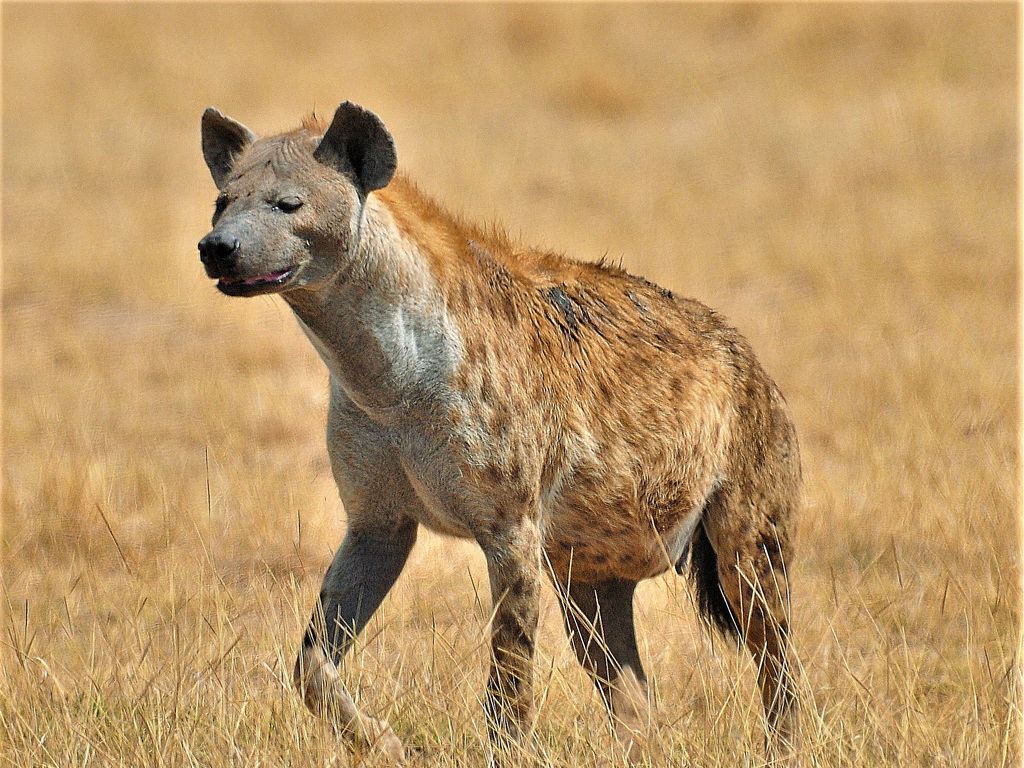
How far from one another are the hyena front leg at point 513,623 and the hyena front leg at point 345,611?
0.87ft

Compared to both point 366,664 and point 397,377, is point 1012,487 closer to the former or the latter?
point 366,664

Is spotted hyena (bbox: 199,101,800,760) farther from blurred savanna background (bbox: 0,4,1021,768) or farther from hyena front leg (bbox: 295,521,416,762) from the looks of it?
blurred savanna background (bbox: 0,4,1021,768)

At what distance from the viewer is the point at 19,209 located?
12.2 metres

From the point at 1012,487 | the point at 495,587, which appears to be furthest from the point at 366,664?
the point at 1012,487

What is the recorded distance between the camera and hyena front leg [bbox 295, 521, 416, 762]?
12.5ft

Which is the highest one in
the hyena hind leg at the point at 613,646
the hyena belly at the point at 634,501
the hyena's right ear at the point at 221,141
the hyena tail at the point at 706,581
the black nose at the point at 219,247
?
the hyena's right ear at the point at 221,141

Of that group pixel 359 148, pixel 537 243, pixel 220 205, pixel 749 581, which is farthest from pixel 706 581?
pixel 537 243

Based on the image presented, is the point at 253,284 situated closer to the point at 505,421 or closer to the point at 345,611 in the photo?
the point at 505,421

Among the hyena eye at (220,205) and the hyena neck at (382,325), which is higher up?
the hyena eye at (220,205)

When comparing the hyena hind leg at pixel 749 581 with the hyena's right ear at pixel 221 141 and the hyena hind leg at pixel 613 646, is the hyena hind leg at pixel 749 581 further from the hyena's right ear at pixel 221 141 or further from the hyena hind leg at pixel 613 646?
the hyena's right ear at pixel 221 141

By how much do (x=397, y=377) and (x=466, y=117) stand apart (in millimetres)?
11256

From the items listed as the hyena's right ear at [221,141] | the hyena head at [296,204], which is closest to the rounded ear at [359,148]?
the hyena head at [296,204]

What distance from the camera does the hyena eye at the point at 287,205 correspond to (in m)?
3.55

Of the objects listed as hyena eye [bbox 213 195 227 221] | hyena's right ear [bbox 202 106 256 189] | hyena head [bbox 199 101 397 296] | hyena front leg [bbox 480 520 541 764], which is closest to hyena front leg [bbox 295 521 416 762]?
hyena front leg [bbox 480 520 541 764]
